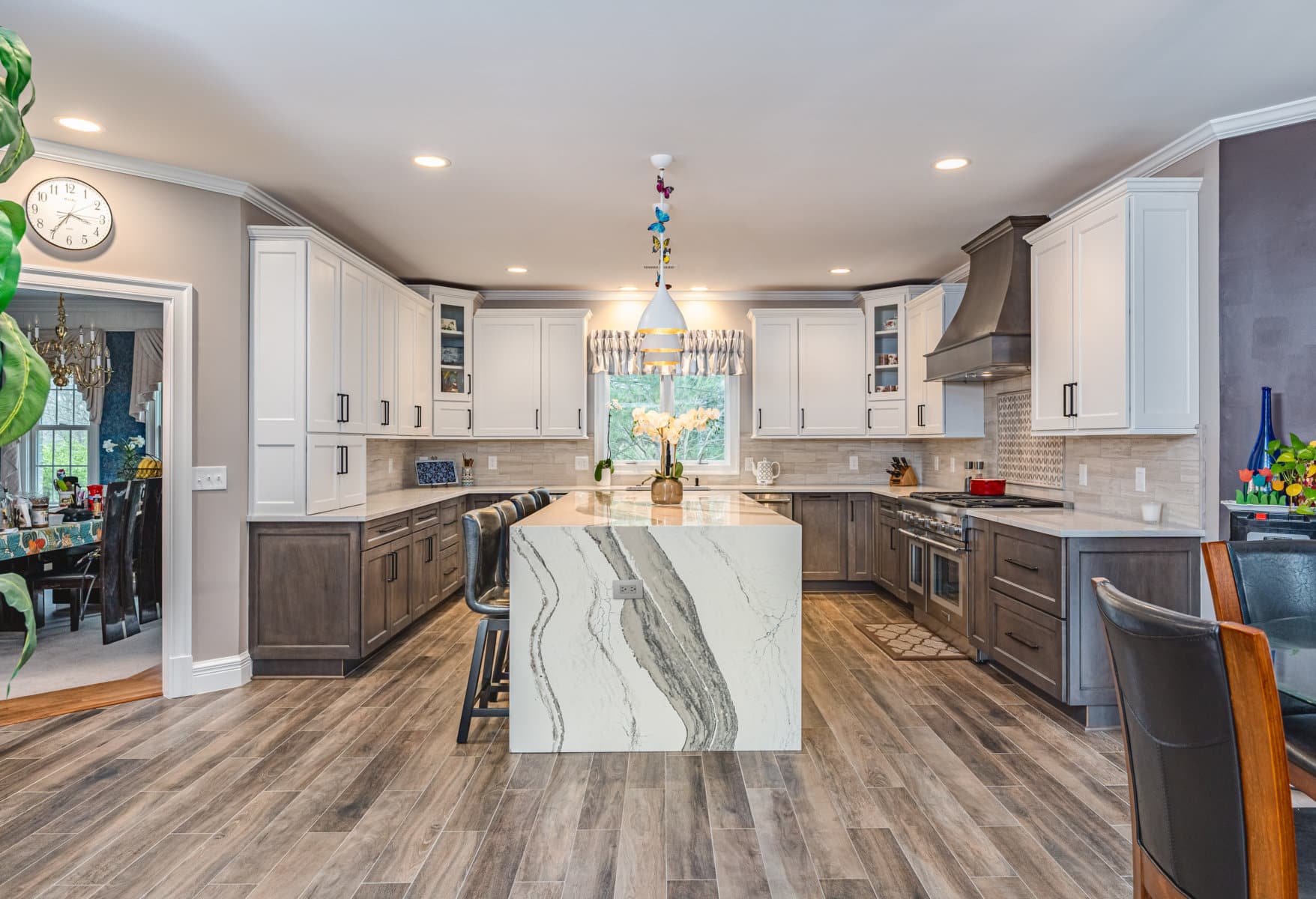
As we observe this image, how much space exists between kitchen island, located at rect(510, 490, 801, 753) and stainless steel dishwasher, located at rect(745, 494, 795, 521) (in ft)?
9.52

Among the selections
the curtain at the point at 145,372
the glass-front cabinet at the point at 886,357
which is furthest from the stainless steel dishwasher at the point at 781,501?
the curtain at the point at 145,372

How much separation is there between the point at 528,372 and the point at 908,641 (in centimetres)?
359

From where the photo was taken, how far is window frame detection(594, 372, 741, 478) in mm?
6414

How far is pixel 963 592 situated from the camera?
4.16 metres

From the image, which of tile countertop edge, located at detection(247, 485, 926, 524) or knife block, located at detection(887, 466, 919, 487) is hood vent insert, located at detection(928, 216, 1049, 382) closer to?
tile countertop edge, located at detection(247, 485, 926, 524)

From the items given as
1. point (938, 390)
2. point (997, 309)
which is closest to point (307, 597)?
point (997, 309)

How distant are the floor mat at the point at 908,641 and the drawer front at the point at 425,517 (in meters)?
2.96

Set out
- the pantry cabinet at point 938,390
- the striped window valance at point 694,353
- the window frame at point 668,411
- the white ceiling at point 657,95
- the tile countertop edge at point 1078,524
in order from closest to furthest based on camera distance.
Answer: the white ceiling at point 657,95 < the tile countertop edge at point 1078,524 < the pantry cabinet at point 938,390 < the striped window valance at point 694,353 < the window frame at point 668,411

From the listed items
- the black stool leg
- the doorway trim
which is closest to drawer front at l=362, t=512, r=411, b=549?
the doorway trim

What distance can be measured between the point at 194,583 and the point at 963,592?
13.4 feet

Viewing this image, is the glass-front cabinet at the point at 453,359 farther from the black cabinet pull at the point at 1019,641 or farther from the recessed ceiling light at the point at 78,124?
the black cabinet pull at the point at 1019,641

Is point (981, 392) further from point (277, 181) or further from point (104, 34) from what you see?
point (104, 34)

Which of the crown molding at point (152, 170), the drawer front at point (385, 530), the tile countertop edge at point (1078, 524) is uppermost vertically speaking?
the crown molding at point (152, 170)

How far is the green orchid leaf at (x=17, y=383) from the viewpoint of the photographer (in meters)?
1.07
